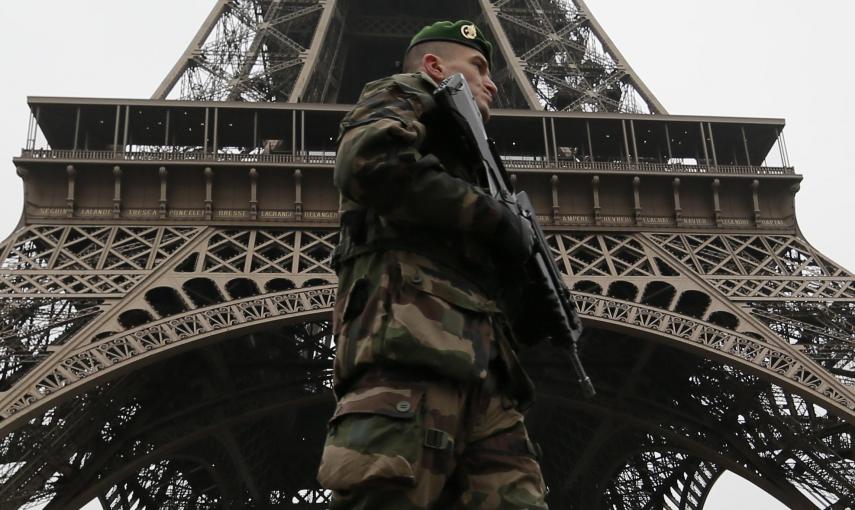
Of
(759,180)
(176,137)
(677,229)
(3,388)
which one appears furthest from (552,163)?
(3,388)

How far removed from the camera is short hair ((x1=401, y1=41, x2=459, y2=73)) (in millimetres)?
4617

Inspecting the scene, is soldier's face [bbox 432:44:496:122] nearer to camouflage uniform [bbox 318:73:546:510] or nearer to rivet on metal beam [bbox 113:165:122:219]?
camouflage uniform [bbox 318:73:546:510]

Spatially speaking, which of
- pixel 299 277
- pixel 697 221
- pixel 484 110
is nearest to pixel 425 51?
pixel 484 110

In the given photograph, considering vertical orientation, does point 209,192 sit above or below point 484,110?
above

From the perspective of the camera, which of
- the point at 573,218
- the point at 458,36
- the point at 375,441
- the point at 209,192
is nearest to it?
the point at 375,441

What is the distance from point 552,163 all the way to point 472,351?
18.9 m

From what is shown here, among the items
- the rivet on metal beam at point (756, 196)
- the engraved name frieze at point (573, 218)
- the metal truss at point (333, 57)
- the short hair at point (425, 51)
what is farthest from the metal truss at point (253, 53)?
the short hair at point (425, 51)

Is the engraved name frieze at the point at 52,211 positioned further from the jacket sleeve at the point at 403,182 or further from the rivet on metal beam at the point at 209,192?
the jacket sleeve at the point at 403,182

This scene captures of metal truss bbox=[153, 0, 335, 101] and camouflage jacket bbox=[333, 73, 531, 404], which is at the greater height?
metal truss bbox=[153, 0, 335, 101]

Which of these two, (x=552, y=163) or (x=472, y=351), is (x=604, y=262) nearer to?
(x=552, y=163)

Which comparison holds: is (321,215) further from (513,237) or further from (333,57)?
(513,237)

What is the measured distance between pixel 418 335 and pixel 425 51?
1.42 meters

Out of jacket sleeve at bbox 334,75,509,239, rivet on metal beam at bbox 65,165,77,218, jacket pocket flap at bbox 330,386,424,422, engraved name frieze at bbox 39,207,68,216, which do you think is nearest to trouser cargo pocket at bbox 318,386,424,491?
jacket pocket flap at bbox 330,386,424,422

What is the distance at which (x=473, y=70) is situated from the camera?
15.1ft
